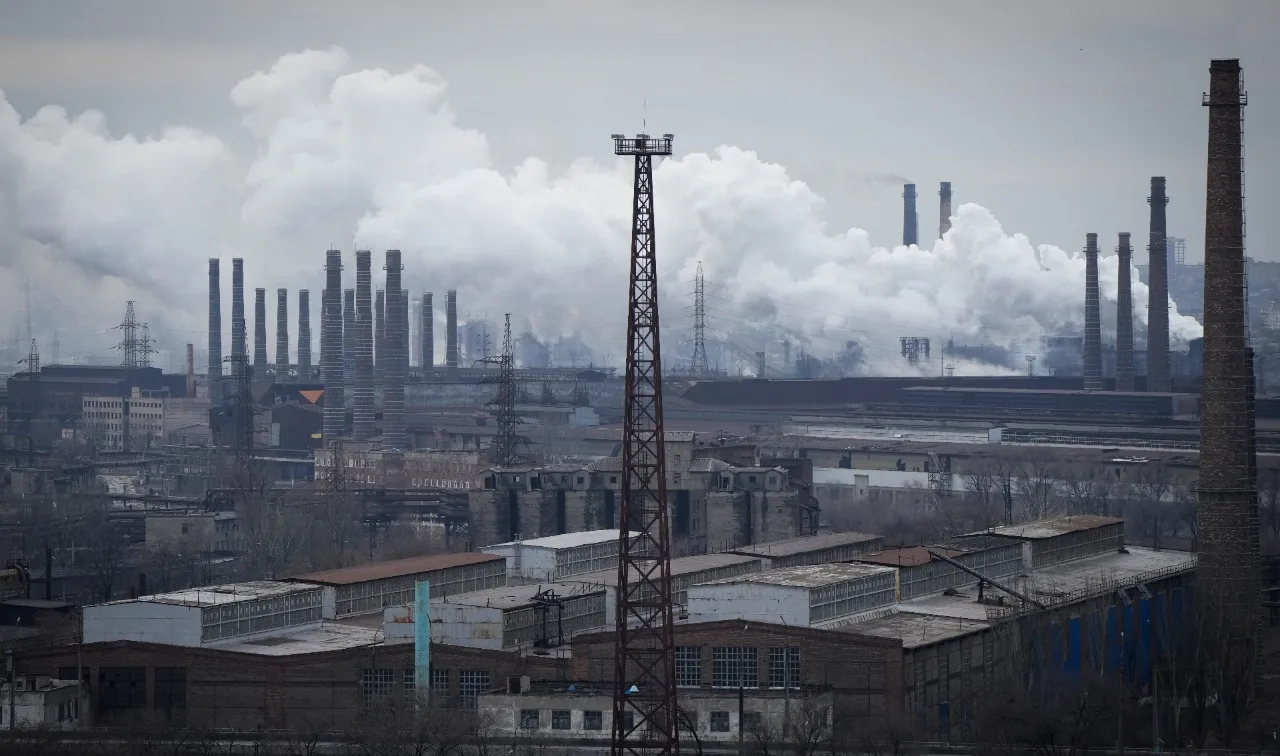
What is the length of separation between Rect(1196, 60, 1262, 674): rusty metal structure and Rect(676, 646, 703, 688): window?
8.66 m

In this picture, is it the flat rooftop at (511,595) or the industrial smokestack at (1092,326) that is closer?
the flat rooftop at (511,595)

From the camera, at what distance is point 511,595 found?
26.4 m

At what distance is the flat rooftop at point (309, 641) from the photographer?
79.0 ft

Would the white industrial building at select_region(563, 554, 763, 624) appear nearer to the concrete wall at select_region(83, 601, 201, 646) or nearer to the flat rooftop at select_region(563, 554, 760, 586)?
the flat rooftop at select_region(563, 554, 760, 586)

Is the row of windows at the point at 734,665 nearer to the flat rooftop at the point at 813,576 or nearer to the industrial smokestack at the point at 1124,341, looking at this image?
the flat rooftop at the point at 813,576

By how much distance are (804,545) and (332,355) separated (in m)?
29.0

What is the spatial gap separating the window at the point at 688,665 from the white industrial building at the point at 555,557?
7.08m

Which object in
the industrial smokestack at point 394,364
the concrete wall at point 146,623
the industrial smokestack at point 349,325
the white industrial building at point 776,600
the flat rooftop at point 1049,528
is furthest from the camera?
the industrial smokestack at point 349,325

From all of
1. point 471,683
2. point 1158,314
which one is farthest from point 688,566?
point 1158,314

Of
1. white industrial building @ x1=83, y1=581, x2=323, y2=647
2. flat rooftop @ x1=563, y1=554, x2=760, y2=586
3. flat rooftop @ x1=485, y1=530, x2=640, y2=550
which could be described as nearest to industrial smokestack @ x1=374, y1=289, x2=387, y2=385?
flat rooftop @ x1=485, y1=530, x2=640, y2=550

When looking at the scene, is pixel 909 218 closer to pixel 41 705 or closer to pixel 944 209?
pixel 944 209

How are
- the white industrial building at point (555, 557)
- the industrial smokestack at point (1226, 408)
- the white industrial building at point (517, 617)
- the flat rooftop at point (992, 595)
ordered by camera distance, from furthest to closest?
the white industrial building at point (555, 557), the industrial smokestack at point (1226, 408), the flat rooftop at point (992, 595), the white industrial building at point (517, 617)

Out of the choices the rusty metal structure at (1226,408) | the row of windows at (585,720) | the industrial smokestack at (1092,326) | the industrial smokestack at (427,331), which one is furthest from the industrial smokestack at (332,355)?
the row of windows at (585,720)

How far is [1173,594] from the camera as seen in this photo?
1200 inches
